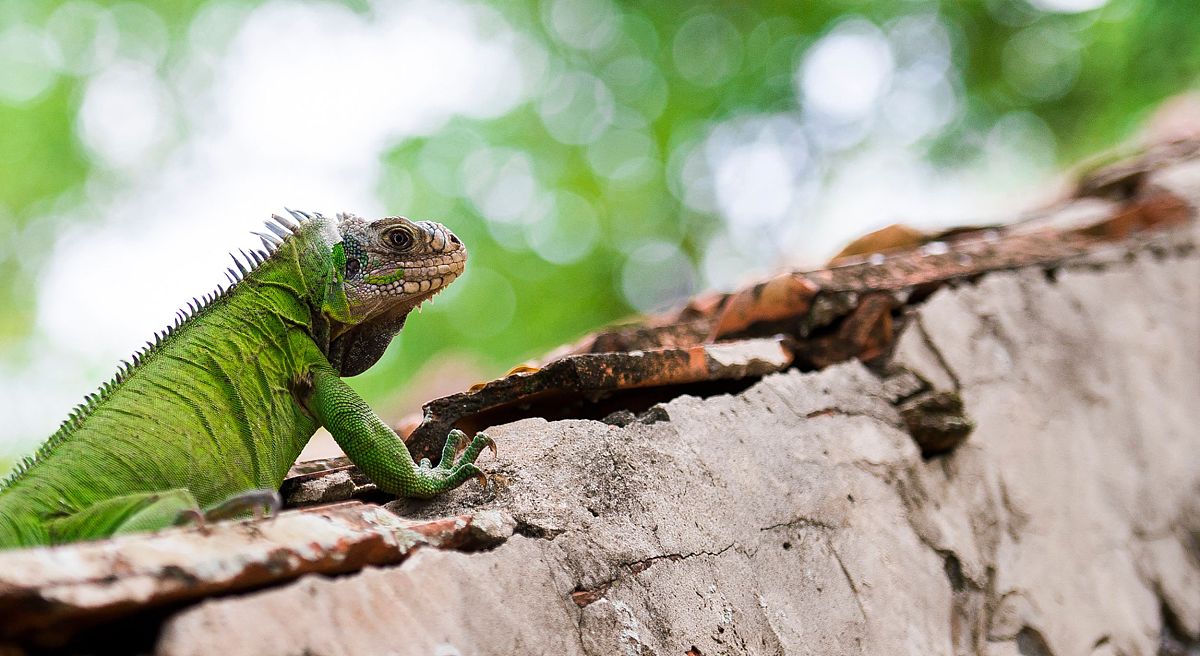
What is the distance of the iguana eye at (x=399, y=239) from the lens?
2.50 meters

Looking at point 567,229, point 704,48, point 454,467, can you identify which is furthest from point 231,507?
point 704,48

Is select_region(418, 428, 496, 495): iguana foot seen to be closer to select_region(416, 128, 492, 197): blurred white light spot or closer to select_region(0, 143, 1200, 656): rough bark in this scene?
select_region(0, 143, 1200, 656): rough bark

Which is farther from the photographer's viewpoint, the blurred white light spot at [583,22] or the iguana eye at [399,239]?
the blurred white light spot at [583,22]

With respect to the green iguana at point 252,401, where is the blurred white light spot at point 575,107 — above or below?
above

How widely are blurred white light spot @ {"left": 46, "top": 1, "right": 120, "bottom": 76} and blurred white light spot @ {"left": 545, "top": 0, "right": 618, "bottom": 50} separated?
697 centimetres

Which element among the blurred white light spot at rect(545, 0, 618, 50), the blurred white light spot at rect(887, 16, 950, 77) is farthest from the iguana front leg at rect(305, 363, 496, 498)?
the blurred white light spot at rect(887, 16, 950, 77)

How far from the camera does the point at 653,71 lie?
16000 mm

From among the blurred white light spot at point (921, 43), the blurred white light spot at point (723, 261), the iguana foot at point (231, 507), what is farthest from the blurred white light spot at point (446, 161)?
the iguana foot at point (231, 507)

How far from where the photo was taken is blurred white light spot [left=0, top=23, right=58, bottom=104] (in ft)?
41.4

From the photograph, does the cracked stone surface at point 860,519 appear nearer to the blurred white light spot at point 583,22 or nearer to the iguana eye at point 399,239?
the iguana eye at point 399,239

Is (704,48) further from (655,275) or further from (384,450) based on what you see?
(384,450)

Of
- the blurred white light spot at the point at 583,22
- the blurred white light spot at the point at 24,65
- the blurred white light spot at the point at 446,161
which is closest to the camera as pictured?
the blurred white light spot at the point at 24,65

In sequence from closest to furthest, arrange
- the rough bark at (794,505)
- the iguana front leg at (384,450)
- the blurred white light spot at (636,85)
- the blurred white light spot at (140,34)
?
the rough bark at (794,505)
the iguana front leg at (384,450)
the blurred white light spot at (140,34)
the blurred white light spot at (636,85)

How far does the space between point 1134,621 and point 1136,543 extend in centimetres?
35
